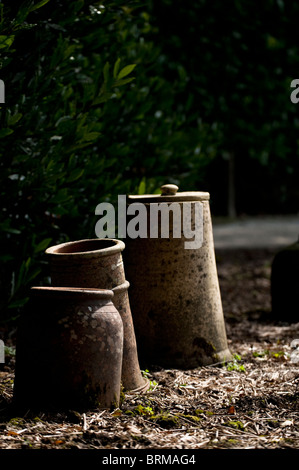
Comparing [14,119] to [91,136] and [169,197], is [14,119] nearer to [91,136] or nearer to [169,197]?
[91,136]

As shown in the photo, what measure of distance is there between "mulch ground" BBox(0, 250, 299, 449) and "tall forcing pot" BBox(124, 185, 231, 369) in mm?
161

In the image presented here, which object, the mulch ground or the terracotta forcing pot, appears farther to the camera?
the terracotta forcing pot

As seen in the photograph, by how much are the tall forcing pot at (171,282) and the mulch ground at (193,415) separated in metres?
0.16

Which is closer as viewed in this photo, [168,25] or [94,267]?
[94,267]

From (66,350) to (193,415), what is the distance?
747 mm

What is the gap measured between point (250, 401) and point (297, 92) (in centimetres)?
759

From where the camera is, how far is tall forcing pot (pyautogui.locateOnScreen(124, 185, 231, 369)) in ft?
14.0

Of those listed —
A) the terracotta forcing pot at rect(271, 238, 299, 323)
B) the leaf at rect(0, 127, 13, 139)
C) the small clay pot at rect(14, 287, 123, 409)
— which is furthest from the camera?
the terracotta forcing pot at rect(271, 238, 299, 323)

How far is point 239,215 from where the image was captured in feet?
40.1

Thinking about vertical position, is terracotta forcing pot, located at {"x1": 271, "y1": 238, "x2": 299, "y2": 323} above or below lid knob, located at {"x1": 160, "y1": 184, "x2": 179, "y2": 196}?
below

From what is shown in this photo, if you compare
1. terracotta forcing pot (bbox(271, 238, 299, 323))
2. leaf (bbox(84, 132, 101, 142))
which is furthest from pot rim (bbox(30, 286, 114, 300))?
terracotta forcing pot (bbox(271, 238, 299, 323))

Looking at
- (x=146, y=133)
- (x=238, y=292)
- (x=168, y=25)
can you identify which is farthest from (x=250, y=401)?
(x=168, y=25)

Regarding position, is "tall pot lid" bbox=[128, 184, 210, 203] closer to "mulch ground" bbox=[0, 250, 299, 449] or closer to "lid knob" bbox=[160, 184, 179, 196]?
"lid knob" bbox=[160, 184, 179, 196]
